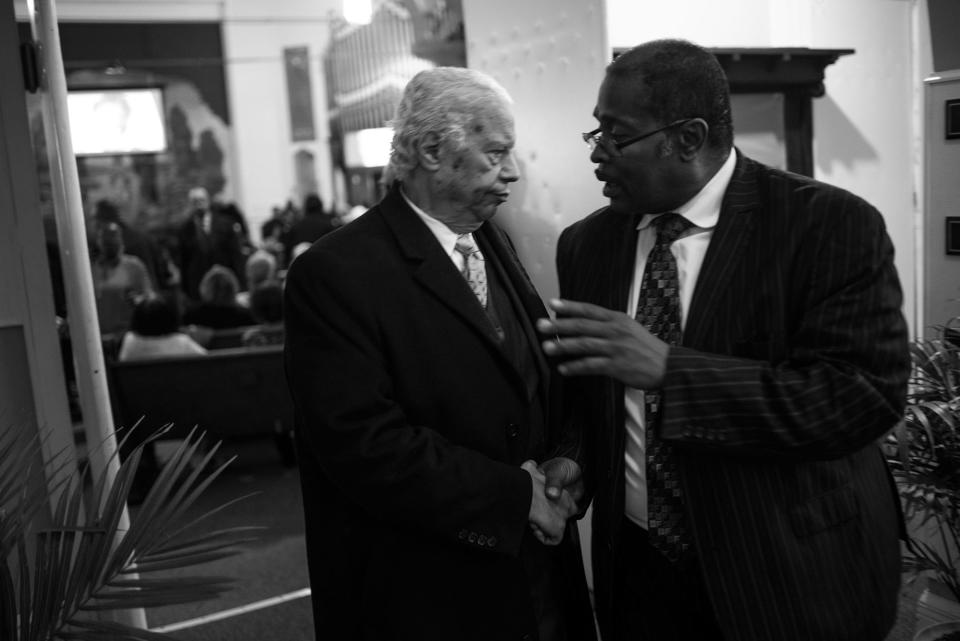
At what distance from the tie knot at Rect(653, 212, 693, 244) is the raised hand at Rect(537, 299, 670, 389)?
0.25 metres

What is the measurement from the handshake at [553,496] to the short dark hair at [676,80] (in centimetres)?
68

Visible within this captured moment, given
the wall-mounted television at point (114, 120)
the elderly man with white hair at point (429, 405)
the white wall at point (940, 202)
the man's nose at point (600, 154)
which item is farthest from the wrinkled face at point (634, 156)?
the wall-mounted television at point (114, 120)

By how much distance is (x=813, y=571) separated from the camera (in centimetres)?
156

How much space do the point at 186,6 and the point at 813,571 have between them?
48.6ft

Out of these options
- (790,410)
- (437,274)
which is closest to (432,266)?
(437,274)

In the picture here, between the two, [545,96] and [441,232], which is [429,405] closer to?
[441,232]

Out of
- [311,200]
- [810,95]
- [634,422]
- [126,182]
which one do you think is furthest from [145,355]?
[126,182]

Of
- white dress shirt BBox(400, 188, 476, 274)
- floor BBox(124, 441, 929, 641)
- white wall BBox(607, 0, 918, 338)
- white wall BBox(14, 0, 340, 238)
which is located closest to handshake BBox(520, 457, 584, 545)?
white dress shirt BBox(400, 188, 476, 274)

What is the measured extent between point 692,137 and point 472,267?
0.50m

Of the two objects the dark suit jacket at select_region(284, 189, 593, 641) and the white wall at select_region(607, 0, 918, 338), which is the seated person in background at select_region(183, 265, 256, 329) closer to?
the white wall at select_region(607, 0, 918, 338)

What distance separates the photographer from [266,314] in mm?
5457

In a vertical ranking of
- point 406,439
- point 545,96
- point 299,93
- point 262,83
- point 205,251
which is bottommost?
point 205,251

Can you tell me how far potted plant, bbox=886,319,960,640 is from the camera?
2.11 metres

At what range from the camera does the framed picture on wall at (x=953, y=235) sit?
250 centimetres
